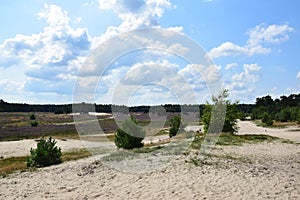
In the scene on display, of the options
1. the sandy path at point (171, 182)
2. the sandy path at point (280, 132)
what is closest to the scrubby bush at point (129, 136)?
the sandy path at point (171, 182)

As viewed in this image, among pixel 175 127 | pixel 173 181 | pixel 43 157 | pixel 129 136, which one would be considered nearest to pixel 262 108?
pixel 175 127

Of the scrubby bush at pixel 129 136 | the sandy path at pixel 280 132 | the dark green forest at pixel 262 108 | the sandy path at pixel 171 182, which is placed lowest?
the sandy path at pixel 171 182

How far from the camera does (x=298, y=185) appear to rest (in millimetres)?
13094

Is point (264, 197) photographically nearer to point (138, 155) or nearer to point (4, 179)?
point (138, 155)

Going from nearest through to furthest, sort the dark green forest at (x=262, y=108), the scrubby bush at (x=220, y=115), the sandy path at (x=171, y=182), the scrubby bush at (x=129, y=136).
A: the sandy path at (x=171, y=182) < the scrubby bush at (x=129, y=136) < the scrubby bush at (x=220, y=115) < the dark green forest at (x=262, y=108)

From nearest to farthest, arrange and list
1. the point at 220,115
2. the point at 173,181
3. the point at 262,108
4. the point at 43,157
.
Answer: the point at 173,181 < the point at 43,157 < the point at 220,115 < the point at 262,108

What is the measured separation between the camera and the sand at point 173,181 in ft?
41.0

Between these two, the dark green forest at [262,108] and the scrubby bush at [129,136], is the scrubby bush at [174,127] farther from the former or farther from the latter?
the dark green forest at [262,108]

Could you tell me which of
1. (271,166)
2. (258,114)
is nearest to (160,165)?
(271,166)

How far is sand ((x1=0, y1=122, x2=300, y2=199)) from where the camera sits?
492 inches

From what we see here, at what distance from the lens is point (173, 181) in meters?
14.0

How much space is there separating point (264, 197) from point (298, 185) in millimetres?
2308

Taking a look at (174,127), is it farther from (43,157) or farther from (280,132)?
(43,157)

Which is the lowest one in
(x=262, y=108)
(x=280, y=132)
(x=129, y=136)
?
(x=280, y=132)
